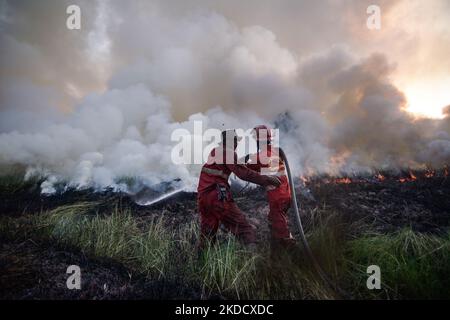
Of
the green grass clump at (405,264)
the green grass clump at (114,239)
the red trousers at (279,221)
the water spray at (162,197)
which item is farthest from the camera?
the water spray at (162,197)

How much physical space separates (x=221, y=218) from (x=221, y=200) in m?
0.32

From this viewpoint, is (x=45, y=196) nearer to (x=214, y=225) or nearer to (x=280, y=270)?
(x=214, y=225)

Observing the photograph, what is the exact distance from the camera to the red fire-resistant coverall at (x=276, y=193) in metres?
5.05

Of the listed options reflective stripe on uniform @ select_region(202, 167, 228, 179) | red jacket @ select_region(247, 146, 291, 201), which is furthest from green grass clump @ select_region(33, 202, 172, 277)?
red jacket @ select_region(247, 146, 291, 201)

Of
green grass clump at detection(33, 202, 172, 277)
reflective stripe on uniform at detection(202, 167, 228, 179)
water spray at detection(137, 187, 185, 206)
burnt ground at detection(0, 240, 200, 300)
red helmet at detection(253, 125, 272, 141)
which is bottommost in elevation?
burnt ground at detection(0, 240, 200, 300)

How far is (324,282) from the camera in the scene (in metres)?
4.14

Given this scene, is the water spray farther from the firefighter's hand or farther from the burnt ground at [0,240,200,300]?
the firefighter's hand

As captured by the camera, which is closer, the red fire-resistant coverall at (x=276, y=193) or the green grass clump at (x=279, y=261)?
the green grass clump at (x=279, y=261)

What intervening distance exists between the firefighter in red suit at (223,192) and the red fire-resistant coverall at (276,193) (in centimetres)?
19

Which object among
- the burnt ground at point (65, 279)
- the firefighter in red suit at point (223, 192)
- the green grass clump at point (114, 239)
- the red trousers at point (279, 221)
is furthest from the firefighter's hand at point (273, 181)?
the green grass clump at point (114, 239)

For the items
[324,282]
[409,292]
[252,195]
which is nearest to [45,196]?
[252,195]

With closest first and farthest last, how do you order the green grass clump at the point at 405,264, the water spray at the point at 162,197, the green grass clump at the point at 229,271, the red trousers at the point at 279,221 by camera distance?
1. the green grass clump at the point at 405,264
2. the green grass clump at the point at 229,271
3. the red trousers at the point at 279,221
4. the water spray at the point at 162,197

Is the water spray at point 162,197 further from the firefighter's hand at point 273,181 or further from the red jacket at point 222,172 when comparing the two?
the firefighter's hand at point 273,181

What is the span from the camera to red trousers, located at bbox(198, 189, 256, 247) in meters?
4.94
